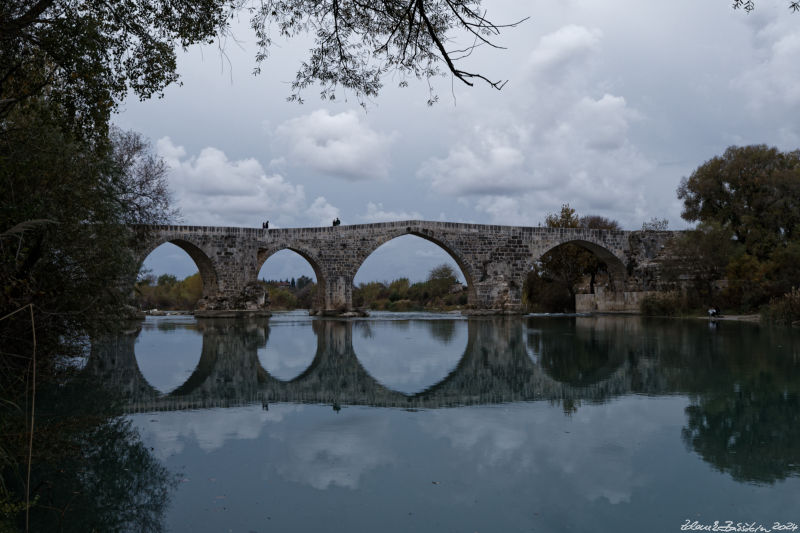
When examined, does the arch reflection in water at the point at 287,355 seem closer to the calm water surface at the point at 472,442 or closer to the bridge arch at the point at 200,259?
the calm water surface at the point at 472,442

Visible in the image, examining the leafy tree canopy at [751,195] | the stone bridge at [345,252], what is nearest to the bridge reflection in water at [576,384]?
the stone bridge at [345,252]

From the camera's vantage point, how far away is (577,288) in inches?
1368

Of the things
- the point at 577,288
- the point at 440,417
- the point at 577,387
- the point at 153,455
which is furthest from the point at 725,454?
the point at 577,288

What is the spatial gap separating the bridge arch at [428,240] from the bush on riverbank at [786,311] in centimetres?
1072

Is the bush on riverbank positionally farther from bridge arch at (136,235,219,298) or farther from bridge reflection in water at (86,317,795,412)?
bridge arch at (136,235,219,298)

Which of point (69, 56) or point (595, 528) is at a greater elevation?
point (69, 56)

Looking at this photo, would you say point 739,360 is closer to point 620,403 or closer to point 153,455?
point 620,403

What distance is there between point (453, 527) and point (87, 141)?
514 cm

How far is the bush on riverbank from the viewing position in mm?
14758

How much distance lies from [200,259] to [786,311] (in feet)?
62.7

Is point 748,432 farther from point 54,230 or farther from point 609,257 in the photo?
point 609,257

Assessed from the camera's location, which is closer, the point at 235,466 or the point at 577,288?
the point at 235,466

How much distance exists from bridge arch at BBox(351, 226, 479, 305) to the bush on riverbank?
1072 centimetres

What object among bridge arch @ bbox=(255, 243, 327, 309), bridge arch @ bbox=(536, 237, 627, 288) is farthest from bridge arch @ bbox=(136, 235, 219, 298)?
bridge arch @ bbox=(536, 237, 627, 288)
